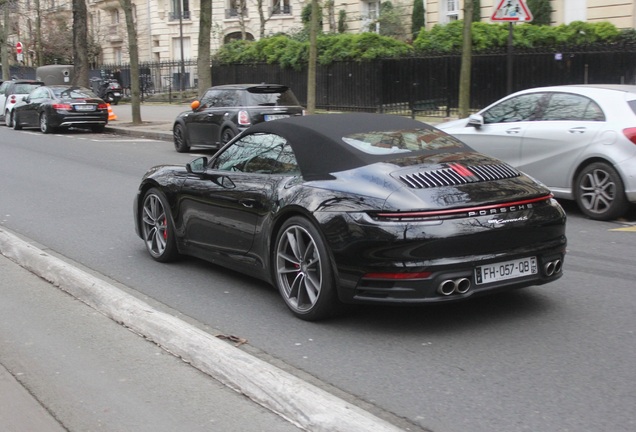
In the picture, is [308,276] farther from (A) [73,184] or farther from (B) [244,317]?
(A) [73,184]

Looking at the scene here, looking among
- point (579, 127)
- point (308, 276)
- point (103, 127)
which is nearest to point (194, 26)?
point (103, 127)

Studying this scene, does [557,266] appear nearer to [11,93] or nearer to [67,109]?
[67,109]

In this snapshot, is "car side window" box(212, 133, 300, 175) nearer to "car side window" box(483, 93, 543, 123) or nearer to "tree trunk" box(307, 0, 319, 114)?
"car side window" box(483, 93, 543, 123)

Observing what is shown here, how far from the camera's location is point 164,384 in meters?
4.64

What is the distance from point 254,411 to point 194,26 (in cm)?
5436

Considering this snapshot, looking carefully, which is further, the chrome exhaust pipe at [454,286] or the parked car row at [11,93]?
the parked car row at [11,93]

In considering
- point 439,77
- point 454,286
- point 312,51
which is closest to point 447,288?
point 454,286

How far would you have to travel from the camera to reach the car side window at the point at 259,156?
610 cm

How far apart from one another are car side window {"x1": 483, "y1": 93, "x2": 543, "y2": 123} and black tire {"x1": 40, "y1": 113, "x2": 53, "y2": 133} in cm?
1828

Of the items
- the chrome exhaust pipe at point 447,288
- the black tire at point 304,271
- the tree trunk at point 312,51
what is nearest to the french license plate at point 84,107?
the tree trunk at point 312,51

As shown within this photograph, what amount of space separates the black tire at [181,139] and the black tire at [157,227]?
439 inches

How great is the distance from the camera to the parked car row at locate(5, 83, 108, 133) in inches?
980

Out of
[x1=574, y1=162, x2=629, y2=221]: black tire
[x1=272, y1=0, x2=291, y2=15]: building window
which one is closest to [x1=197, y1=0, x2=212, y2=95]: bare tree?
[x1=574, y1=162, x2=629, y2=221]: black tire

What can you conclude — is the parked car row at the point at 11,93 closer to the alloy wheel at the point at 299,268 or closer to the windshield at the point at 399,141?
the windshield at the point at 399,141
